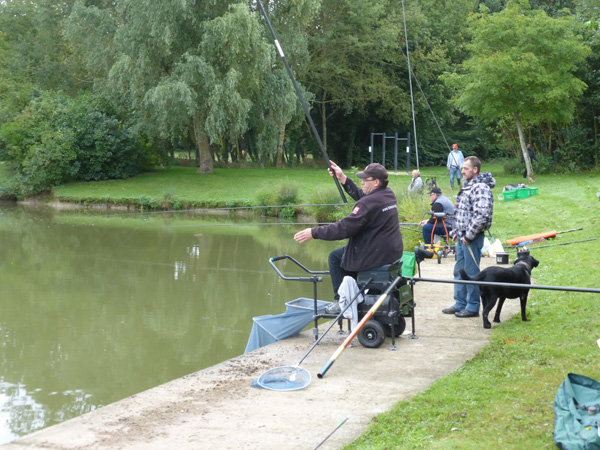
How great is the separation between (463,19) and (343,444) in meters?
39.9

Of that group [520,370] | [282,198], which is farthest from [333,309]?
[282,198]

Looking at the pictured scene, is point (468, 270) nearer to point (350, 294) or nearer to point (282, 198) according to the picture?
point (350, 294)

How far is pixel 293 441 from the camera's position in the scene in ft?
14.6

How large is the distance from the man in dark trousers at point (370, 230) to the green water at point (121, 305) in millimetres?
2446

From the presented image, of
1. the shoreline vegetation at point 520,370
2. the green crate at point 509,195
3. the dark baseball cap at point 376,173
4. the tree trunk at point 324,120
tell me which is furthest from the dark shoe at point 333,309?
the tree trunk at point 324,120

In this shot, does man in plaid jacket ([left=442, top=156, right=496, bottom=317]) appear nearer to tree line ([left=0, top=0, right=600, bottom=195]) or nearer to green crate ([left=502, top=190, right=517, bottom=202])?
green crate ([left=502, top=190, right=517, bottom=202])

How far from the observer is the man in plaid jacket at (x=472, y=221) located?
24.2ft

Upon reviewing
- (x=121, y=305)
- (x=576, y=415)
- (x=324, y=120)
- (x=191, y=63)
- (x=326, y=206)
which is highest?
(x=191, y=63)

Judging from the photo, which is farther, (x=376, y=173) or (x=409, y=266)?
(x=409, y=266)

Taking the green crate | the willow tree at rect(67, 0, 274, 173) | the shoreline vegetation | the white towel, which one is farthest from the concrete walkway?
the willow tree at rect(67, 0, 274, 173)

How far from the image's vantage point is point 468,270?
7578 millimetres

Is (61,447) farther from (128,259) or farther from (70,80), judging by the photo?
(70,80)

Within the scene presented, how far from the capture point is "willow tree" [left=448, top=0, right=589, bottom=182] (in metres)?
24.3

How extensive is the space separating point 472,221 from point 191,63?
809 inches
